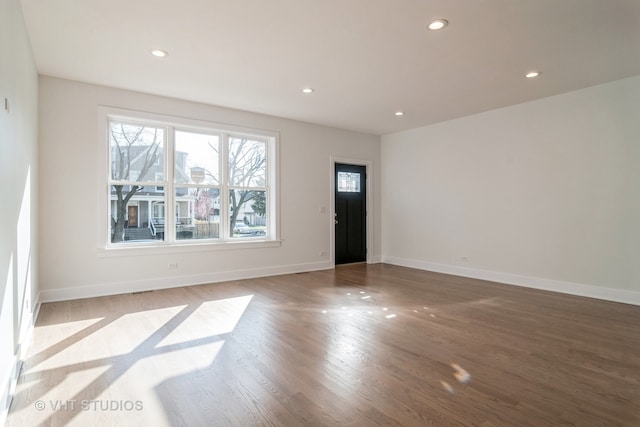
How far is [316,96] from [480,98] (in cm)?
238

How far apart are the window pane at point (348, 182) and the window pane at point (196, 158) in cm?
257

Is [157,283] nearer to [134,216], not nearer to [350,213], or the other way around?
[134,216]

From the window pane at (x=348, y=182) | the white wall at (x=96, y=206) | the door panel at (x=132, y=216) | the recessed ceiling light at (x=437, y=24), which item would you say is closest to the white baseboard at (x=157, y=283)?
the white wall at (x=96, y=206)

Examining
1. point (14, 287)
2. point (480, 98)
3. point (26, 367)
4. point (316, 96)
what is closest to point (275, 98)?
point (316, 96)

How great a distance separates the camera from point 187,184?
5.13 metres

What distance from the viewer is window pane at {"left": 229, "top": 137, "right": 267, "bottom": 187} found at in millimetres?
5648

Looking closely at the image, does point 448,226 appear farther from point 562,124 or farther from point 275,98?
point 275,98

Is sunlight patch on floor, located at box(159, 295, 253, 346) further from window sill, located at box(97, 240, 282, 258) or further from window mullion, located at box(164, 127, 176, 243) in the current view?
window mullion, located at box(164, 127, 176, 243)

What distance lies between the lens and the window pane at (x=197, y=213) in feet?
16.8

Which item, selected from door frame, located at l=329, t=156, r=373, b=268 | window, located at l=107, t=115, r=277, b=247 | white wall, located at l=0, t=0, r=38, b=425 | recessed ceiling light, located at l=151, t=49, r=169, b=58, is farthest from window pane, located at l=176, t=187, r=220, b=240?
door frame, located at l=329, t=156, r=373, b=268

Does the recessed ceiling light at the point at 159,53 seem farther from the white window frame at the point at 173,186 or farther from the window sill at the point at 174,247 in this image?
the window sill at the point at 174,247

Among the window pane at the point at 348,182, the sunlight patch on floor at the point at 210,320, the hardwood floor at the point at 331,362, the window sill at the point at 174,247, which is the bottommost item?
the hardwood floor at the point at 331,362

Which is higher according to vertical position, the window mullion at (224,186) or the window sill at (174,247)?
the window mullion at (224,186)

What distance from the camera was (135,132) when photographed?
4777 mm
